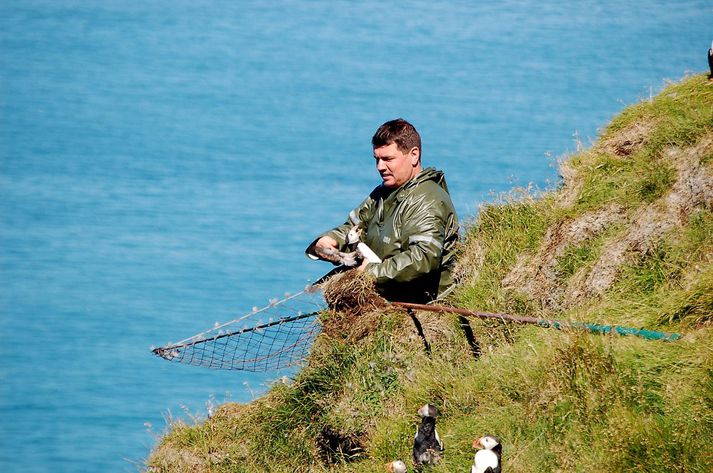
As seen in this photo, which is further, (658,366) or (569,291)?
(569,291)

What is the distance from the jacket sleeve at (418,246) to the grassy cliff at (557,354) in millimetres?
202

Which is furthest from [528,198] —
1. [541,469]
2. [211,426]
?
[541,469]

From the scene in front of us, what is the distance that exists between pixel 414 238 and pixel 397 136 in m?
0.52

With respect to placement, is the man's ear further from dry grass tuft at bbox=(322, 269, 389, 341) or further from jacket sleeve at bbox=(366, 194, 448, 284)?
dry grass tuft at bbox=(322, 269, 389, 341)

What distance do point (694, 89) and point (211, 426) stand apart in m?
3.16

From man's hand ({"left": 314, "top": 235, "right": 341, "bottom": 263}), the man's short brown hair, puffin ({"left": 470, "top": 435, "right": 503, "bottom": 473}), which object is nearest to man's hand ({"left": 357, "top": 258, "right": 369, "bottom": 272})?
man's hand ({"left": 314, "top": 235, "right": 341, "bottom": 263})

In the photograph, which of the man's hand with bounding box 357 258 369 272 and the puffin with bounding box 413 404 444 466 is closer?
the puffin with bounding box 413 404 444 466

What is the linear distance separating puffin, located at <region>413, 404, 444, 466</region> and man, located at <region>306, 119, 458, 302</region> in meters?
1.06

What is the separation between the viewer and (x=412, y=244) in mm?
4848

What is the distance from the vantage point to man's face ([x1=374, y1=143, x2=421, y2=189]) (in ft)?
16.7

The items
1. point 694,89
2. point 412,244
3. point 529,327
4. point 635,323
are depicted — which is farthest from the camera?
point 694,89

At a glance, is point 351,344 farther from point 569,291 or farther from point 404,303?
point 569,291

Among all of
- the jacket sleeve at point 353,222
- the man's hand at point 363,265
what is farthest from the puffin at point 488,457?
the jacket sleeve at point 353,222

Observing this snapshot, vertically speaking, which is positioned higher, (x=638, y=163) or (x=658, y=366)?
(x=638, y=163)
